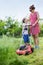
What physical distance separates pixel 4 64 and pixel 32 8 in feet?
8.88

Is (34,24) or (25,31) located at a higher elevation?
(34,24)

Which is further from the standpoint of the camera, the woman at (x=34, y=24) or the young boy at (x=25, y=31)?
the young boy at (x=25, y=31)

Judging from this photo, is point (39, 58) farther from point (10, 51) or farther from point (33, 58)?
point (10, 51)

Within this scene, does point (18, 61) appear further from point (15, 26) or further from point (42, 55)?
point (15, 26)

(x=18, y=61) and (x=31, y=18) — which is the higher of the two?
(x=31, y=18)

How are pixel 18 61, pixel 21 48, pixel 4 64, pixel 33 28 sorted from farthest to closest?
pixel 33 28
pixel 21 48
pixel 18 61
pixel 4 64

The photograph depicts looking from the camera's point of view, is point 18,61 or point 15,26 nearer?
point 18,61

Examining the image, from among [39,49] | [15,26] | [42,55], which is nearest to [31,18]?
[39,49]

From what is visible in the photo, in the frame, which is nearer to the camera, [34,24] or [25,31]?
[34,24]

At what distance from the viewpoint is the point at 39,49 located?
7.05 metres

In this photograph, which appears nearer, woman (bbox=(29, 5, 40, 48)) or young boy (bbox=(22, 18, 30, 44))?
woman (bbox=(29, 5, 40, 48))

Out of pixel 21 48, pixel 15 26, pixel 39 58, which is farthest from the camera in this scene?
pixel 15 26

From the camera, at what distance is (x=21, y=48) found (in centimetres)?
676

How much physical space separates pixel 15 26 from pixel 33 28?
6.77 m
